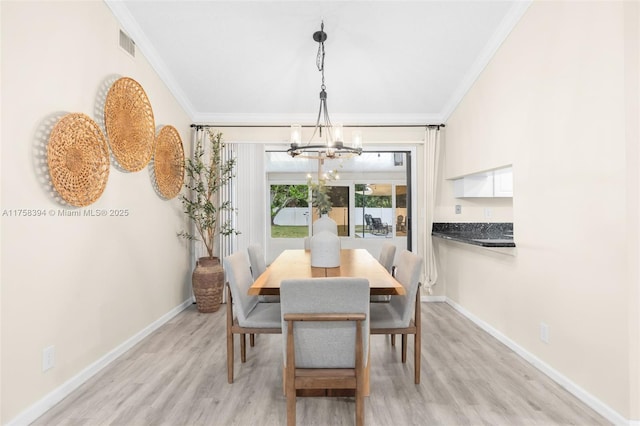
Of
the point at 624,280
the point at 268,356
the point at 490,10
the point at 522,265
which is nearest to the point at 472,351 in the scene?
the point at 522,265

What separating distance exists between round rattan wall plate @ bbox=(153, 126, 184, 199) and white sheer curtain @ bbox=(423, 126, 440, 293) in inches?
123

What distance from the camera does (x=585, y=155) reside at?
2.12 m

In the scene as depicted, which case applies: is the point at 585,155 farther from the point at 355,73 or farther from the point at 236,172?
the point at 236,172

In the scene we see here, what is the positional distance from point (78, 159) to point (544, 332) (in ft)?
11.8

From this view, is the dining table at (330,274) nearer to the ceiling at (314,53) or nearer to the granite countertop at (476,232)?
the granite countertop at (476,232)

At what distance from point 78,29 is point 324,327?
266cm

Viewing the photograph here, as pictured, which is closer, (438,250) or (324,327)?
(324,327)

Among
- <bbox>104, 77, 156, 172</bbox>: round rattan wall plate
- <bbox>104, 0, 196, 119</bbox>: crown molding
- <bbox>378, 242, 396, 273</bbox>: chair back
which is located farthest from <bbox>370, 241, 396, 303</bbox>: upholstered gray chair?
<bbox>104, 0, 196, 119</bbox>: crown molding

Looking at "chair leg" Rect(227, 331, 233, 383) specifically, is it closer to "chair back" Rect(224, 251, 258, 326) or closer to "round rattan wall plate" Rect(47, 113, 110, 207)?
"chair back" Rect(224, 251, 258, 326)

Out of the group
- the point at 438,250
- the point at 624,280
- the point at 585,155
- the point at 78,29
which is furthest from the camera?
the point at 438,250

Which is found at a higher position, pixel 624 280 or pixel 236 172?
pixel 236 172

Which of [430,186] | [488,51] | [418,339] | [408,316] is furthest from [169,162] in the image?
[488,51]

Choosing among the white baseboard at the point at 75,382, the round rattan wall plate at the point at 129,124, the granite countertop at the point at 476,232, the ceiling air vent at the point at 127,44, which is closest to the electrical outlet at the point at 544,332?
the granite countertop at the point at 476,232

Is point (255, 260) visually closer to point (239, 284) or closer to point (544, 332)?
point (239, 284)
